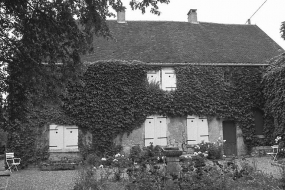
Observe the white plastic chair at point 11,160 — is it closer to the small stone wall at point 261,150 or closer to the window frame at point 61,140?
the window frame at point 61,140

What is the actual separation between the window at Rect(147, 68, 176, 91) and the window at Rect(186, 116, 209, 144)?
2.00m

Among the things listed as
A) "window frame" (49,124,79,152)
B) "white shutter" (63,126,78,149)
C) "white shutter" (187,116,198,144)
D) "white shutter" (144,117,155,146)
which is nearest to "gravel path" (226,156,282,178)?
"white shutter" (187,116,198,144)

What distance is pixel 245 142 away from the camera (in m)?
16.9

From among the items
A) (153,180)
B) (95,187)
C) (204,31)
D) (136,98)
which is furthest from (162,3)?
(204,31)

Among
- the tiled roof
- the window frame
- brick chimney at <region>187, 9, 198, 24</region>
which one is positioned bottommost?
the window frame

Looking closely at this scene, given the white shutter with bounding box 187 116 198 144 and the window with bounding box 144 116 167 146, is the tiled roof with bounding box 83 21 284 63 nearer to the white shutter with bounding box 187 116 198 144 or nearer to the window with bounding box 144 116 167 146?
the window with bounding box 144 116 167 146

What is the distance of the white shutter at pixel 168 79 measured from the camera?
1658cm

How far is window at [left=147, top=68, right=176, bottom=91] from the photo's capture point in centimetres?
1656

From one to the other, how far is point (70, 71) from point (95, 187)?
333 centimetres

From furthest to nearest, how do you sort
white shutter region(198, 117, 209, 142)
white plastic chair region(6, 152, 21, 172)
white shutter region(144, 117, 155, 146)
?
white shutter region(198, 117, 209, 142)
white shutter region(144, 117, 155, 146)
white plastic chair region(6, 152, 21, 172)

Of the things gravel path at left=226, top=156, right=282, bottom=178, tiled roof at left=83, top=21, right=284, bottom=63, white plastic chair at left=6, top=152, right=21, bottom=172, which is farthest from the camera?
tiled roof at left=83, top=21, right=284, bottom=63

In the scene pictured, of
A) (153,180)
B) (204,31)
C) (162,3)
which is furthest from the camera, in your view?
(204,31)

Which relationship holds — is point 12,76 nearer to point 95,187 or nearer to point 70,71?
point 70,71

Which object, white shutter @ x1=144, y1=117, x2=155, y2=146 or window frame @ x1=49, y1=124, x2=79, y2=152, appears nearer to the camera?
window frame @ x1=49, y1=124, x2=79, y2=152
